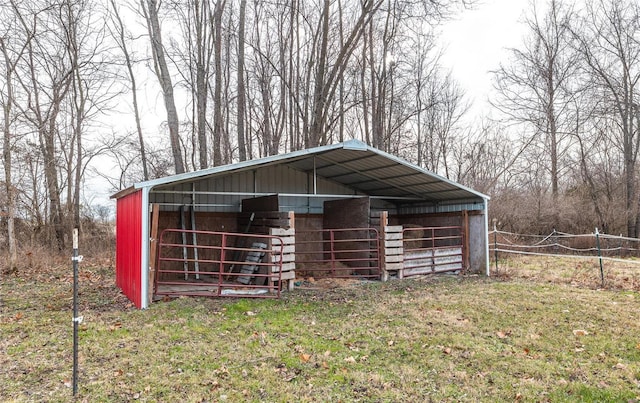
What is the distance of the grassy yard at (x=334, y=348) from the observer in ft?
12.7

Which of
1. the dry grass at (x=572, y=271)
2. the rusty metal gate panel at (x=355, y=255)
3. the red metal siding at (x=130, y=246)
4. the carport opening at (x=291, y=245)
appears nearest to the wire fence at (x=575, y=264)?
the dry grass at (x=572, y=271)

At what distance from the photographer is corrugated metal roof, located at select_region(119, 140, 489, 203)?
8.51 m

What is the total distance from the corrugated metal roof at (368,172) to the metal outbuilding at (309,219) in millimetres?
29

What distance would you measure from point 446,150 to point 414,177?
1182 cm

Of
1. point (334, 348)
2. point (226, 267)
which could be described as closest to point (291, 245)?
point (226, 267)

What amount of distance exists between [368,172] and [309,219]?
2.39 metres

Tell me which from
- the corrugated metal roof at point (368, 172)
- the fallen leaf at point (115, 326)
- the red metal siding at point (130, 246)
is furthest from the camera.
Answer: the corrugated metal roof at point (368, 172)

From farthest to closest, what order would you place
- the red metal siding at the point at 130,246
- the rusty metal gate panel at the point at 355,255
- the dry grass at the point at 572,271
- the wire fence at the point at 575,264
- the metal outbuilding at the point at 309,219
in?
the rusty metal gate panel at the point at 355,255 < the wire fence at the point at 575,264 < the dry grass at the point at 572,271 < the metal outbuilding at the point at 309,219 < the red metal siding at the point at 130,246

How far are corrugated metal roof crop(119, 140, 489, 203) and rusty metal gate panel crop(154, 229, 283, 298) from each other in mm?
1543

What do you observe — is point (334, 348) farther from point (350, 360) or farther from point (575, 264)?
point (575, 264)

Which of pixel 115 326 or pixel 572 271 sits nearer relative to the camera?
pixel 115 326

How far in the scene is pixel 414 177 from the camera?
409 inches

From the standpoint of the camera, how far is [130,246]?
8039 mm

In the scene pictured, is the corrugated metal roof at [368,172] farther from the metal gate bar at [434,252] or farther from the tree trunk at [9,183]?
the tree trunk at [9,183]
